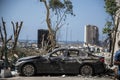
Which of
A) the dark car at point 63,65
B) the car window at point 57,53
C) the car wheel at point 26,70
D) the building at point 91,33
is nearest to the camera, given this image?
the car wheel at point 26,70

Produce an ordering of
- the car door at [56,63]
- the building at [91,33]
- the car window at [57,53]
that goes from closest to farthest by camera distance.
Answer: the car door at [56,63]
the car window at [57,53]
the building at [91,33]

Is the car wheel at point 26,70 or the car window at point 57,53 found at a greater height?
the car window at point 57,53

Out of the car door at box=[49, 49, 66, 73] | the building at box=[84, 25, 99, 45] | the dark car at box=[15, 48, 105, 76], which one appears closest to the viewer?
the dark car at box=[15, 48, 105, 76]

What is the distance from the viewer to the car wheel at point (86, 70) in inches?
827

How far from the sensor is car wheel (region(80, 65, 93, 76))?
21.0 m

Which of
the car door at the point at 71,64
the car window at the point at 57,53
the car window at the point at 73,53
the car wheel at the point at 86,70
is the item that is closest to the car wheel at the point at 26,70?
the car window at the point at 57,53

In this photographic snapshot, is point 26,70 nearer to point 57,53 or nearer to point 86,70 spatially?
point 57,53

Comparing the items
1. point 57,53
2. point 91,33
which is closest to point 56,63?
point 57,53

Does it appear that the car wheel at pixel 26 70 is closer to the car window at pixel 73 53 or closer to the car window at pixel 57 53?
the car window at pixel 57 53

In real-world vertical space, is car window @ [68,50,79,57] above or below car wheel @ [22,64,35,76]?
above

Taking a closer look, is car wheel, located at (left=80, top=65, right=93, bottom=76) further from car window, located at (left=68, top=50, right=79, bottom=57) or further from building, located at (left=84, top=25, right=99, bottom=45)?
building, located at (left=84, top=25, right=99, bottom=45)

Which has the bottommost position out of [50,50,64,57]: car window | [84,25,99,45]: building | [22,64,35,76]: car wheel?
[22,64,35,76]: car wheel

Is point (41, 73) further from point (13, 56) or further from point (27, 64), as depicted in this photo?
point (13, 56)

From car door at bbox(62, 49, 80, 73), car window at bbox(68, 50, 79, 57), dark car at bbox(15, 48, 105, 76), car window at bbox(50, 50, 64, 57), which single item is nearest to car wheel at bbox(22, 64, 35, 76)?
dark car at bbox(15, 48, 105, 76)
